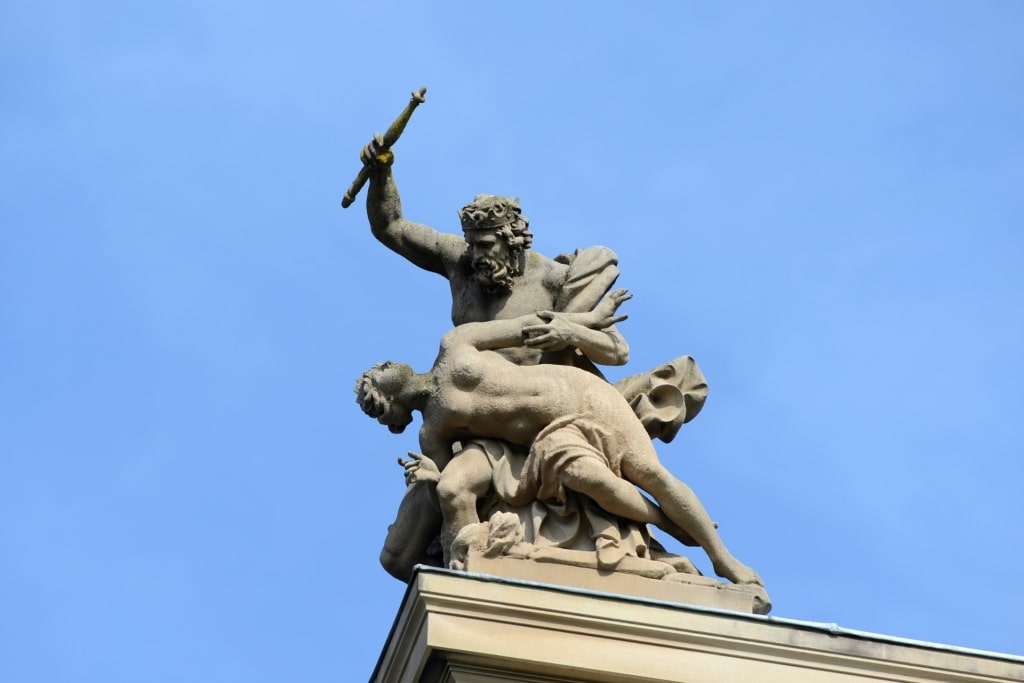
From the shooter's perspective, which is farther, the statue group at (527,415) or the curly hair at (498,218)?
the curly hair at (498,218)

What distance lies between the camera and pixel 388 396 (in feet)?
60.4

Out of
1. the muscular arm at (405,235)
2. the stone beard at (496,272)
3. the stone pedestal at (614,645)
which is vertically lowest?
the stone pedestal at (614,645)

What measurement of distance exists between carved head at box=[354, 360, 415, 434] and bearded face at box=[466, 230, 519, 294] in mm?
1013

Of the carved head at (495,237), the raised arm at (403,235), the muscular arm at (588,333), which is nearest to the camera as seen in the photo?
the muscular arm at (588,333)

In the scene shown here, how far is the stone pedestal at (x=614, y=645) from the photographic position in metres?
16.0

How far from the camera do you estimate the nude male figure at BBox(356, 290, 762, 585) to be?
1752cm

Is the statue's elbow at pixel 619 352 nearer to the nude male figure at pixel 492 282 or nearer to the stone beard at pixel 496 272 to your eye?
the nude male figure at pixel 492 282

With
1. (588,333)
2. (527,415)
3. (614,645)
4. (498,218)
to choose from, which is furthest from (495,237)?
(614,645)

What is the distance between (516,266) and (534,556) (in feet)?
9.23

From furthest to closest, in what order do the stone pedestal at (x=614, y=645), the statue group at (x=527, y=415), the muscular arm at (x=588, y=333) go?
1. the muscular arm at (x=588, y=333)
2. the statue group at (x=527, y=415)
3. the stone pedestal at (x=614, y=645)

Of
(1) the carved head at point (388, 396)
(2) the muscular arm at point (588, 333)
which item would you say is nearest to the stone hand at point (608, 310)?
(2) the muscular arm at point (588, 333)

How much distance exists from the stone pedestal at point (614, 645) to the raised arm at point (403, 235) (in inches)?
148

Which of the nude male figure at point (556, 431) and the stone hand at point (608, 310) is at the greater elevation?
the stone hand at point (608, 310)

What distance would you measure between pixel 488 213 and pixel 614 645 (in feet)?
13.2
